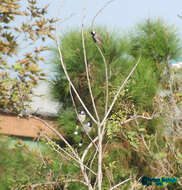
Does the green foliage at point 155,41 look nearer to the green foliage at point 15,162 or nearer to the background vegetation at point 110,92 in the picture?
the background vegetation at point 110,92

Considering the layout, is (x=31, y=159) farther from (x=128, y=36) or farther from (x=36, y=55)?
(x=128, y=36)

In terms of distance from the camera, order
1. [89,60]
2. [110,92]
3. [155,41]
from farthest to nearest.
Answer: [155,41], [89,60], [110,92]

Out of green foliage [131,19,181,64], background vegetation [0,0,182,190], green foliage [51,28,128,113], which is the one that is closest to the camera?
background vegetation [0,0,182,190]

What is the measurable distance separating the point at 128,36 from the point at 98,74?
100cm

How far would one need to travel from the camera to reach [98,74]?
3863mm

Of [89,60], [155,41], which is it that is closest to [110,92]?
[89,60]

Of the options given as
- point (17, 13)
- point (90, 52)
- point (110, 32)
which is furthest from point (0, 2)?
point (110, 32)

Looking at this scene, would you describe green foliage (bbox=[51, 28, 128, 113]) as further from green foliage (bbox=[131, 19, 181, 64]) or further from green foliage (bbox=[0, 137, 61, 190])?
green foliage (bbox=[0, 137, 61, 190])

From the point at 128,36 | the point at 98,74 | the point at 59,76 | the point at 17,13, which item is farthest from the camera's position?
the point at 128,36

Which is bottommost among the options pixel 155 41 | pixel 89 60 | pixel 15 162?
pixel 15 162

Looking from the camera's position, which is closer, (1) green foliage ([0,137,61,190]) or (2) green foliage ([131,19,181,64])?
(1) green foliage ([0,137,61,190])

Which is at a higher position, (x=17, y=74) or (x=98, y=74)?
(x=17, y=74)

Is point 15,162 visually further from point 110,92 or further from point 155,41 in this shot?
point 155,41

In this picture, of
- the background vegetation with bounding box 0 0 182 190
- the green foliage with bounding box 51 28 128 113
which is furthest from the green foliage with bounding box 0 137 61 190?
the green foliage with bounding box 51 28 128 113
